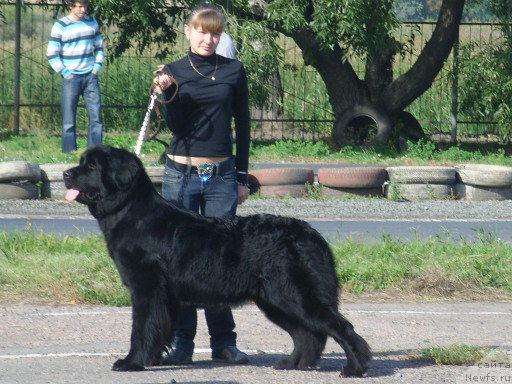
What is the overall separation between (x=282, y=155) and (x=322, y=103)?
158 inches

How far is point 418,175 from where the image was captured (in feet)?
47.4

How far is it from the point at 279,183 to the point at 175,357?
7790 millimetres

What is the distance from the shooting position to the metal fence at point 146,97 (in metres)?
20.9

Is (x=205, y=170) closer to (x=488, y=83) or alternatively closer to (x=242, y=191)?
(x=242, y=191)

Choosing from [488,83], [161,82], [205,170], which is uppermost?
[161,82]

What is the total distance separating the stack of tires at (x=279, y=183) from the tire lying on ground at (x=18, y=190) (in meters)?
2.74

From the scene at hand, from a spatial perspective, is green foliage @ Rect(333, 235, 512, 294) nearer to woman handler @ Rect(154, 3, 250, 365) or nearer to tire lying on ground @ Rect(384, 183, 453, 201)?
woman handler @ Rect(154, 3, 250, 365)

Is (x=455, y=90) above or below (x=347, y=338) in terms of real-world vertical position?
A: above

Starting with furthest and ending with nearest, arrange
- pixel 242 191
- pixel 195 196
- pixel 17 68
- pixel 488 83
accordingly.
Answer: pixel 17 68, pixel 488 83, pixel 242 191, pixel 195 196

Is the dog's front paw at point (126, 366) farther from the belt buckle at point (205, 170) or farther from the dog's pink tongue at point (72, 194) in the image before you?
the belt buckle at point (205, 170)

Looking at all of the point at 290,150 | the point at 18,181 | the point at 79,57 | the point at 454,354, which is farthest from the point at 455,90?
the point at 454,354

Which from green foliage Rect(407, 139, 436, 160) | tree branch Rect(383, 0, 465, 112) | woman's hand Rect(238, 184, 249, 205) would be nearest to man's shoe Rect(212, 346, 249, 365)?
woman's hand Rect(238, 184, 249, 205)

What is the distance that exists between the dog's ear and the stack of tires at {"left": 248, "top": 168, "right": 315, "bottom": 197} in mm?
7867

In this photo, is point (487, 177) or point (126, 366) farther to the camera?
point (487, 177)
